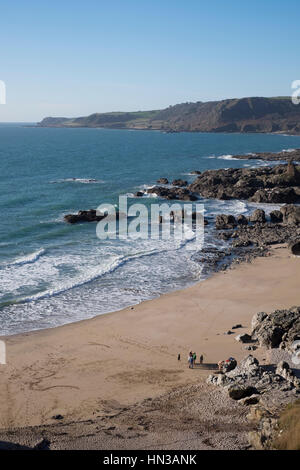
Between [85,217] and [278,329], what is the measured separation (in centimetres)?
2825

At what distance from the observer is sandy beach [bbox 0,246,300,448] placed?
1452 cm

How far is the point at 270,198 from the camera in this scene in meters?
53.1

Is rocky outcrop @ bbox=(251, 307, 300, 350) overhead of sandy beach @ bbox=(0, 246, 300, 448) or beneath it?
overhead

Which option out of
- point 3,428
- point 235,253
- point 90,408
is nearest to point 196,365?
point 90,408

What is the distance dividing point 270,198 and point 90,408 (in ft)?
137

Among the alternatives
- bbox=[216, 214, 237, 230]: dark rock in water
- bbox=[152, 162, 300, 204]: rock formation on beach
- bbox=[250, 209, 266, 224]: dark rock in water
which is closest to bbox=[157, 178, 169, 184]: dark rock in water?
bbox=[152, 162, 300, 204]: rock formation on beach

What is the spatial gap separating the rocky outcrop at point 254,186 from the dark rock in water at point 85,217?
1734 cm

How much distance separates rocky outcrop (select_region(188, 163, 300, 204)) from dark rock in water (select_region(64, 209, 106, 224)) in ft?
56.9

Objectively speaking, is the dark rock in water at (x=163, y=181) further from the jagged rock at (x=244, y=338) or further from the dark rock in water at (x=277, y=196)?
the jagged rock at (x=244, y=338)

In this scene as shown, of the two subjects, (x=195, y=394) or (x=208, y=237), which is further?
(x=208, y=237)

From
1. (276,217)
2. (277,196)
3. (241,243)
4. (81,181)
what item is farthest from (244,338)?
(81,181)

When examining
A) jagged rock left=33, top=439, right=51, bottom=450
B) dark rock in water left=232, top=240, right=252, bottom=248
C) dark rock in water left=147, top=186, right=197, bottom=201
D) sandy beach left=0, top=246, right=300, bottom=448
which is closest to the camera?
jagged rock left=33, top=439, right=51, bottom=450

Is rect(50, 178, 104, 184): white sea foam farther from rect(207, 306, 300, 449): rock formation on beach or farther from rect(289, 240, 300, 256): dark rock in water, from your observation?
rect(207, 306, 300, 449): rock formation on beach
